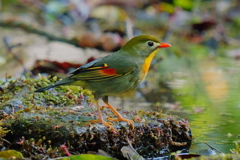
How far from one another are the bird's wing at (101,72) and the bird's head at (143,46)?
1.08 ft

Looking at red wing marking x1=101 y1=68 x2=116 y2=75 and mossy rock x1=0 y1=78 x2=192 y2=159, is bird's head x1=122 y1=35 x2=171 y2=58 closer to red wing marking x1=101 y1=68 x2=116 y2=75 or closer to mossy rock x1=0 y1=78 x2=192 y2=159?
red wing marking x1=101 y1=68 x2=116 y2=75

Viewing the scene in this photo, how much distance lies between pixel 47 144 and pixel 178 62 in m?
6.04

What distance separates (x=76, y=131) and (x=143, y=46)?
4.55ft

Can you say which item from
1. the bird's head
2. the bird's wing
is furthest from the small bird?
the bird's head

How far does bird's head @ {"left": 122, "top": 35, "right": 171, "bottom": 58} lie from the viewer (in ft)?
15.0

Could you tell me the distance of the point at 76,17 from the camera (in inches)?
531

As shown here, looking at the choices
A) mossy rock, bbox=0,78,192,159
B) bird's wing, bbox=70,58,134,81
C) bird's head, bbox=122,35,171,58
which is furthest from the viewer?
bird's head, bbox=122,35,171,58

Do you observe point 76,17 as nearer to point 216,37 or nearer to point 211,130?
point 216,37

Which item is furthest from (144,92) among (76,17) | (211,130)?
(76,17)

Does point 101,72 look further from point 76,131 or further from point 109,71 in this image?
point 76,131

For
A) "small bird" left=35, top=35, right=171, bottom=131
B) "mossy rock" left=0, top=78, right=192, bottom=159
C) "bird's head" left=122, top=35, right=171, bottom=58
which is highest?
"bird's head" left=122, top=35, right=171, bottom=58

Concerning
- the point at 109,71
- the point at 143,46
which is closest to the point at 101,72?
the point at 109,71

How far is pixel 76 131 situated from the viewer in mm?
3588

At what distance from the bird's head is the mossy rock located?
64cm
